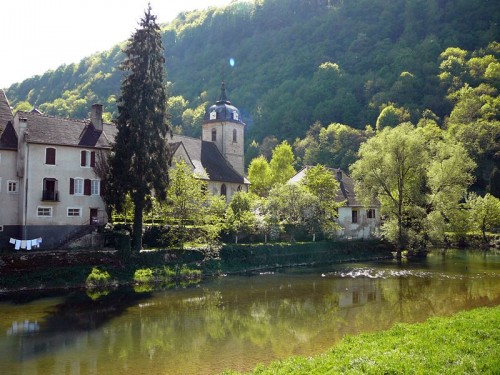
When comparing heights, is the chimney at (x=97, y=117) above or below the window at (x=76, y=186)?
above

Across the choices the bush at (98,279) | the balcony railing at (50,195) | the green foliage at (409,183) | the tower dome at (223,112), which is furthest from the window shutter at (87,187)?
the tower dome at (223,112)

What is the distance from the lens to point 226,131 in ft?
208

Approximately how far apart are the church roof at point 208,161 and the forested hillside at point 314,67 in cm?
3300

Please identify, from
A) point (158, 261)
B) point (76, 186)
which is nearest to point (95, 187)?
point (76, 186)

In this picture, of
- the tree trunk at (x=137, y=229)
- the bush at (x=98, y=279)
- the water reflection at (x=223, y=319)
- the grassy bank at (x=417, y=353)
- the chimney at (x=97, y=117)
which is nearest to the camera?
the grassy bank at (x=417, y=353)

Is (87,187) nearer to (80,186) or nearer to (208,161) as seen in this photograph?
(80,186)

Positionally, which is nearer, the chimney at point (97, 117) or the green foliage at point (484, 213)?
the chimney at point (97, 117)

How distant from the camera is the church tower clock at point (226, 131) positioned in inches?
2495

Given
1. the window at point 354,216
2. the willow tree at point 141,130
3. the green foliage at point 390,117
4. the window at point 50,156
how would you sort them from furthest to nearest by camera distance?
the green foliage at point 390,117 < the window at point 354,216 < the window at point 50,156 < the willow tree at point 141,130

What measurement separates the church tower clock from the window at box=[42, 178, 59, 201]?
97.8 ft

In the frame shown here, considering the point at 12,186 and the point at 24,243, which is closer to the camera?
the point at 24,243

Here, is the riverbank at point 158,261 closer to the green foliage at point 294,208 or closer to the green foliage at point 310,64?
the green foliage at point 294,208

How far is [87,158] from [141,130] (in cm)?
771

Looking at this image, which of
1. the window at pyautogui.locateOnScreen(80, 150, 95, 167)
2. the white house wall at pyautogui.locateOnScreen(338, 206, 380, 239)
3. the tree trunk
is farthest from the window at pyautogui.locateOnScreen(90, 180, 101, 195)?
the white house wall at pyautogui.locateOnScreen(338, 206, 380, 239)
